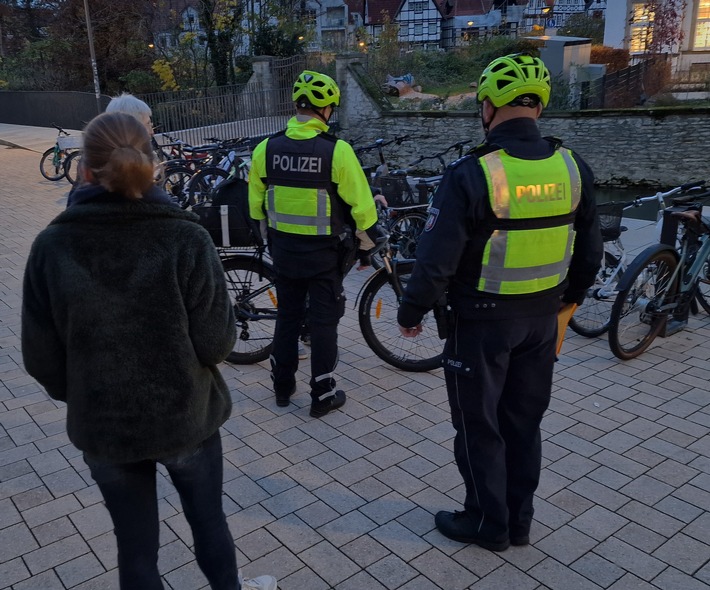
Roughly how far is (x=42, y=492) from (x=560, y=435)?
2.78 metres

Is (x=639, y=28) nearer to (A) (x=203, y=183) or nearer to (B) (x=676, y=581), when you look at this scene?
(A) (x=203, y=183)

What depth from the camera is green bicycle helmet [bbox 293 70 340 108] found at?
390 cm

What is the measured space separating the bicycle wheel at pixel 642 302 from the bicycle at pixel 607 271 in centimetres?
14

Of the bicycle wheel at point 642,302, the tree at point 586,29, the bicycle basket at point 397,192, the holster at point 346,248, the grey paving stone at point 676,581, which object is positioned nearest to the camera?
the grey paving stone at point 676,581

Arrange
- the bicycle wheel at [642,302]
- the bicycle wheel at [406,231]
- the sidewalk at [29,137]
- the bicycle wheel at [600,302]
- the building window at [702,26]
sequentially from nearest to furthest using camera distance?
1. the bicycle wheel at [642,302]
2. the bicycle wheel at [600,302]
3. the bicycle wheel at [406,231]
4. the sidewalk at [29,137]
5. the building window at [702,26]

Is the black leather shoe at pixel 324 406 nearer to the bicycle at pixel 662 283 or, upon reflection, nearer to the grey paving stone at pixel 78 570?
the grey paving stone at pixel 78 570

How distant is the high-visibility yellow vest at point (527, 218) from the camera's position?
2598 millimetres

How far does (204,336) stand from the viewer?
213 centimetres

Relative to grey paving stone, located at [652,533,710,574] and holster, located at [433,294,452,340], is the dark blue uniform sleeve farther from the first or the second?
grey paving stone, located at [652,533,710,574]

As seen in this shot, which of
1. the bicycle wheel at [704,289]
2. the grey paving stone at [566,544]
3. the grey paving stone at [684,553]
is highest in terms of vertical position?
the bicycle wheel at [704,289]

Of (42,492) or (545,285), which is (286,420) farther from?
(545,285)

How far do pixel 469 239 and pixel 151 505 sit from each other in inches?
57.1

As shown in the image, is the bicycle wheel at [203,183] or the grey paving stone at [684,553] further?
the bicycle wheel at [203,183]

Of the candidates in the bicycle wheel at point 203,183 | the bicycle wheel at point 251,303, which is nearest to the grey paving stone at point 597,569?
the bicycle wheel at point 251,303
